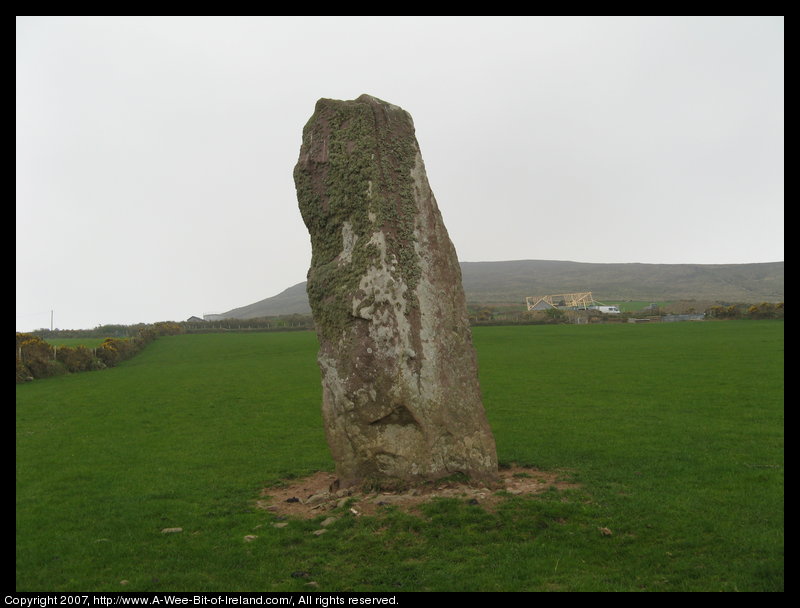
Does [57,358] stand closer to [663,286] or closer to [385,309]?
[385,309]

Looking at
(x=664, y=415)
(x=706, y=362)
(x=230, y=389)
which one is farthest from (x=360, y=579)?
(x=706, y=362)

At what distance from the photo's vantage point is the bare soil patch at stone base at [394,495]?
9.07 meters

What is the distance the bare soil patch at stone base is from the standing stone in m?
0.23

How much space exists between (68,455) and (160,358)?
3052 centimetres

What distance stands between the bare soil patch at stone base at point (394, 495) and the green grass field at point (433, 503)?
1.02 ft

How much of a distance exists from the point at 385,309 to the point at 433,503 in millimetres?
2785

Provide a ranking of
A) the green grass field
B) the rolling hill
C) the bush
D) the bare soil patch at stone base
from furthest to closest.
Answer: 1. the rolling hill
2. the bush
3. the bare soil patch at stone base
4. the green grass field

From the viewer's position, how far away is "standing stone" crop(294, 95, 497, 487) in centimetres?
950

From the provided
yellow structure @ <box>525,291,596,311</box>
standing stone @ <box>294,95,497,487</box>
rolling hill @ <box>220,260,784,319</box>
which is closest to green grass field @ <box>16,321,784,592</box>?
standing stone @ <box>294,95,497,487</box>

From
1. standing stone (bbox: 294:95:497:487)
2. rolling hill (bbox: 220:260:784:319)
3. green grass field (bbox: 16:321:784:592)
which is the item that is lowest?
green grass field (bbox: 16:321:784:592)

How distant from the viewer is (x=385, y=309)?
9.52m

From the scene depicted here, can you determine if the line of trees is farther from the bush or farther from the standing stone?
the standing stone

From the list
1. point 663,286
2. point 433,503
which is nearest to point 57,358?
point 433,503
